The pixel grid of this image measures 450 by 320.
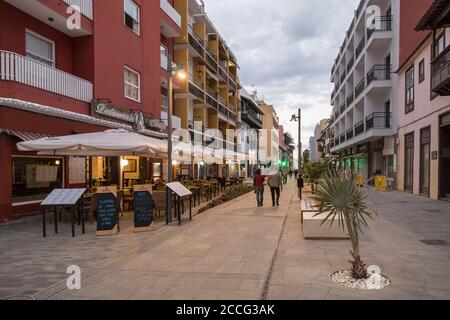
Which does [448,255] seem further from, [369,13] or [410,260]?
[369,13]

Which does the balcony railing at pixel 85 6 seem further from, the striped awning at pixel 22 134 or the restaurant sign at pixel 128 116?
the striped awning at pixel 22 134

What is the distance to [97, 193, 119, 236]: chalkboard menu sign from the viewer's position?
883cm

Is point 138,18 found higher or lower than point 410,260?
higher

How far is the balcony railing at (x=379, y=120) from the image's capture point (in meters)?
26.4

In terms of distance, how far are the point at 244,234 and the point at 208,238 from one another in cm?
97

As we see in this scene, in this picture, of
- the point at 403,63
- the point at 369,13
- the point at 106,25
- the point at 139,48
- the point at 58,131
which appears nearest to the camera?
the point at 58,131

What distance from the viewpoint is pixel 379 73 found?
27828 mm

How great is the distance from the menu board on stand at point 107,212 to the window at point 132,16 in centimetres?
1167

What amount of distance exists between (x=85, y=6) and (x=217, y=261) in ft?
39.3

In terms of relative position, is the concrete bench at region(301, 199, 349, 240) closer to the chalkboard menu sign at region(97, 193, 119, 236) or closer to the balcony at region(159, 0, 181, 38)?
the chalkboard menu sign at region(97, 193, 119, 236)

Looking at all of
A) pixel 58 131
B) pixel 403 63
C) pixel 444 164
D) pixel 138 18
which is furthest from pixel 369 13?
pixel 58 131

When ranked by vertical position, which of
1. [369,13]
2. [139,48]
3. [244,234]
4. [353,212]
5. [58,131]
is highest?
[369,13]

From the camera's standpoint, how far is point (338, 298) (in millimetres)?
4609

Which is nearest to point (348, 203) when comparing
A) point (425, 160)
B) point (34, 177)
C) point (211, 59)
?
point (34, 177)
